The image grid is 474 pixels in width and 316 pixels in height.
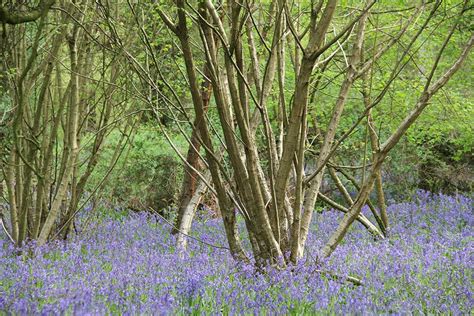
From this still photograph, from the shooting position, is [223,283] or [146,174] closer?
[223,283]

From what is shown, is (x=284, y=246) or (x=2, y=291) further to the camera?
(x=284, y=246)

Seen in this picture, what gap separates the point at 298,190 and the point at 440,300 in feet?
4.84

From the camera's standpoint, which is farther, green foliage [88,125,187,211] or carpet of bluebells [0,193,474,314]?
green foliage [88,125,187,211]

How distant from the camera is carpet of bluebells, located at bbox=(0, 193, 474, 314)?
13.1 ft

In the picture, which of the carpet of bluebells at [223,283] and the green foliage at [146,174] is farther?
the green foliage at [146,174]

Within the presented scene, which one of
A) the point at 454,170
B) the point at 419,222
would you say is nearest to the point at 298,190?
the point at 419,222

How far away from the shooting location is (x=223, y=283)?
460 centimetres

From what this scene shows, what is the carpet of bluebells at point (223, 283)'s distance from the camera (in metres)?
4.00

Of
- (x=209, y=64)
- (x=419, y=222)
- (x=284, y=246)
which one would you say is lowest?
Answer: (x=419, y=222)

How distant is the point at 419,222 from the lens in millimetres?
10133

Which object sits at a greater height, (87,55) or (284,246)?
(87,55)

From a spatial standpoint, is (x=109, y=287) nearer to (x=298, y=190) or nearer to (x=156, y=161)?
(x=298, y=190)

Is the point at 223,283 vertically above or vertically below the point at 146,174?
above

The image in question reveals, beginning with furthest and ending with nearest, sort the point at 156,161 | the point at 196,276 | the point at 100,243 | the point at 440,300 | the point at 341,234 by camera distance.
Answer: the point at 156,161, the point at 100,243, the point at 341,234, the point at 196,276, the point at 440,300
